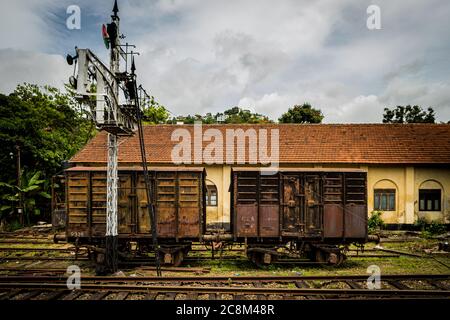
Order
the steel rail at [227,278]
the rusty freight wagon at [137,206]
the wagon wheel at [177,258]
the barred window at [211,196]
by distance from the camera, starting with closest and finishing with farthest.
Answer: the steel rail at [227,278] → the rusty freight wagon at [137,206] → the wagon wheel at [177,258] → the barred window at [211,196]

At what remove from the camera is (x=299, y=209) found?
10336 mm

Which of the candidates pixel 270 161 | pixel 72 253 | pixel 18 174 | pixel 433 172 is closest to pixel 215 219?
pixel 270 161

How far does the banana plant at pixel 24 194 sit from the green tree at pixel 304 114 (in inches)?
1059

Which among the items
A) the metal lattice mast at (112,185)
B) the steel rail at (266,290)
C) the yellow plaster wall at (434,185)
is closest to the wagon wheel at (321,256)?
the steel rail at (266,290)

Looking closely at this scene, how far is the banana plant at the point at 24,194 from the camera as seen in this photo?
18562 mm

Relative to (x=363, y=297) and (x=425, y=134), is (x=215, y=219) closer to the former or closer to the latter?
(x=363, y=297)

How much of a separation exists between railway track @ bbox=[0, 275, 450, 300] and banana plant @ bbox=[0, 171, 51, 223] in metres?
Answer: 12.1

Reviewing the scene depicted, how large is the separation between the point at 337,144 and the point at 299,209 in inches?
429

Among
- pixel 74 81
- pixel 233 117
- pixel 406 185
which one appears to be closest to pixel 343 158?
pixel 406 185

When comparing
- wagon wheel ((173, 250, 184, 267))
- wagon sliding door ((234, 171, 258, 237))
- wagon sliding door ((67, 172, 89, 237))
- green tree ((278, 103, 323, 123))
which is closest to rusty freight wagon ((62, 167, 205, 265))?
wagon sliding door ((67, 172, 89, 237))

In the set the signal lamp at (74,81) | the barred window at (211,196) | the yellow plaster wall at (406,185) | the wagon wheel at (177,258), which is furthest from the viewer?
the barred window at (211,196)

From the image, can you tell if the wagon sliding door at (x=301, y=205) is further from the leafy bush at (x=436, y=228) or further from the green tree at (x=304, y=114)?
the green tree at (x=304, y=114)

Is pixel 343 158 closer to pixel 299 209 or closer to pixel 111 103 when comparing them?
pixel 299 209

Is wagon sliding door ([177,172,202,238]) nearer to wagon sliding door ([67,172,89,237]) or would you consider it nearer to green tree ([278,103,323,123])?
wagon sliding door ([67,172,89,237])
